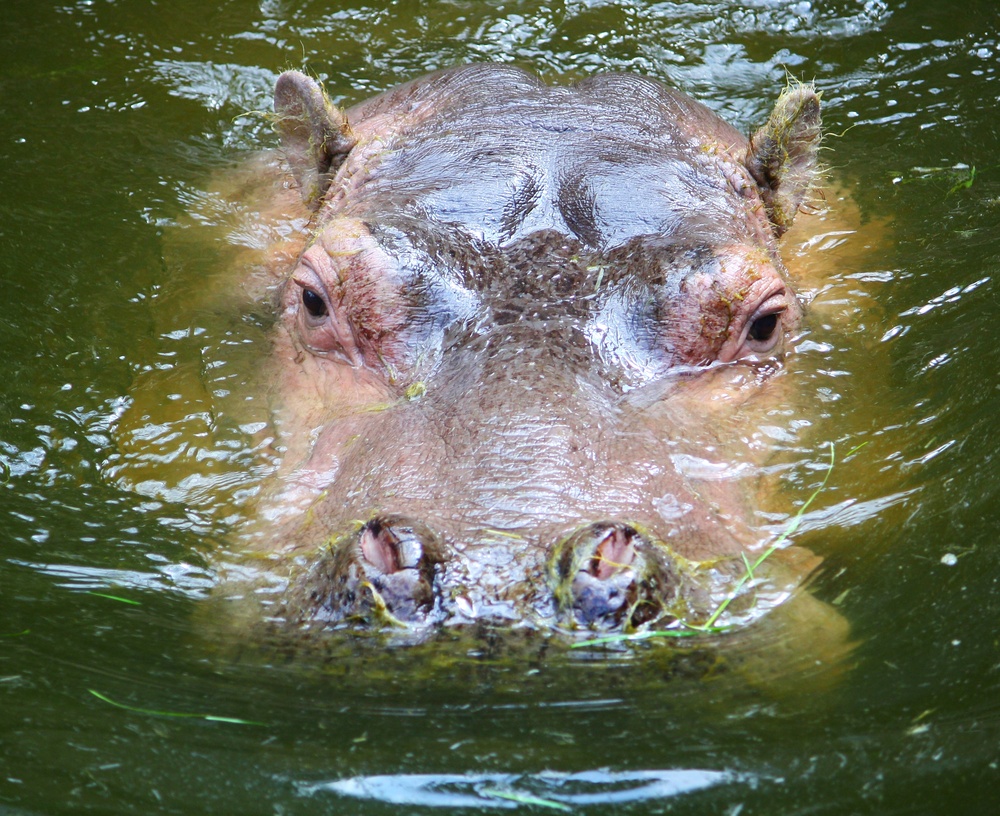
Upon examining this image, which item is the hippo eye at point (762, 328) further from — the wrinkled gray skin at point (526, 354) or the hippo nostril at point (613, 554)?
the hippo nostril at point (613, 554)

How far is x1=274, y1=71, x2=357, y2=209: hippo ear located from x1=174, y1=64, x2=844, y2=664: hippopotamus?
0.01 metres

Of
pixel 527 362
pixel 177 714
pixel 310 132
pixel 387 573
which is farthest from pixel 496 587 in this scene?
pixel 310 132

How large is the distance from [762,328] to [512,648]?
2113mm

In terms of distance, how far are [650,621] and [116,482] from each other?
→ 238 centimetres

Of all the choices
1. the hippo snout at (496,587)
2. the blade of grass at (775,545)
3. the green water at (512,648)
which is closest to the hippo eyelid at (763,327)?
the green water at (512,648)

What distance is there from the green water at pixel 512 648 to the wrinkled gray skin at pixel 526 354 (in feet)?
0.81

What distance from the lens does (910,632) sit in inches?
139

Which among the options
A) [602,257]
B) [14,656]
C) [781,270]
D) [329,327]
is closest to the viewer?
[14,656]

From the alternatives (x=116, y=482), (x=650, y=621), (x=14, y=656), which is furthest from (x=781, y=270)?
(x=14, y=656)

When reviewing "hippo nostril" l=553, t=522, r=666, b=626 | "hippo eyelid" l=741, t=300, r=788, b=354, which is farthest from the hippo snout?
"hippo eyelid" l=741, t=300, r=788, b=354

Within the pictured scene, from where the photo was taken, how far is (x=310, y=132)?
221 inches

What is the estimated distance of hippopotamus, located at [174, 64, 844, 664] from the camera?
10.3 feet

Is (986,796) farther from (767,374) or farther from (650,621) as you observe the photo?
(767,374)

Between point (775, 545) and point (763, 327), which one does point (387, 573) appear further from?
point (763, 327)
